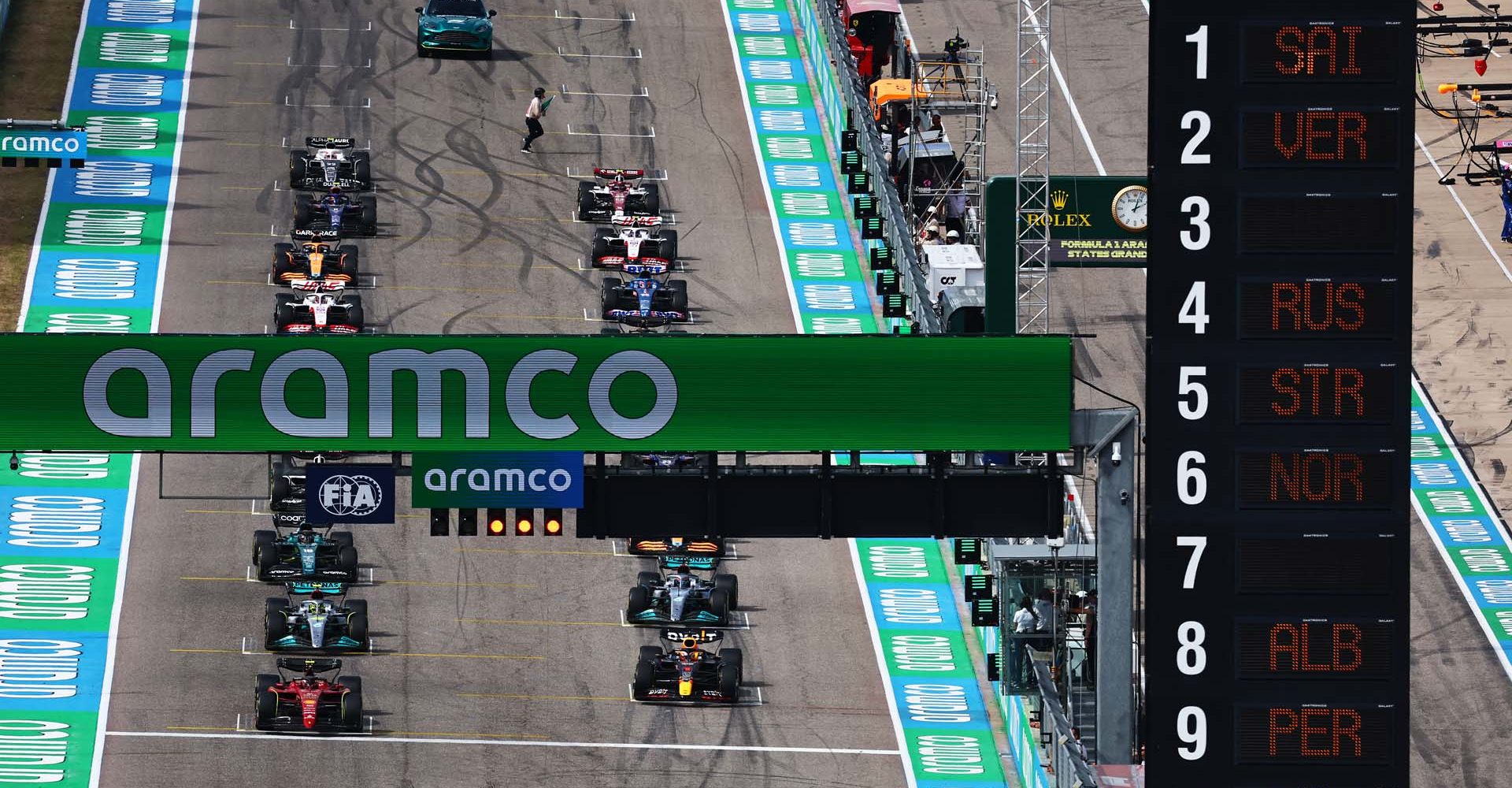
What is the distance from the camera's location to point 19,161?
2446 inches

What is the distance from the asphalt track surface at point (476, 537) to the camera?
144 ft

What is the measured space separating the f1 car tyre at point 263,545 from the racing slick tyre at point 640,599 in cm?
628

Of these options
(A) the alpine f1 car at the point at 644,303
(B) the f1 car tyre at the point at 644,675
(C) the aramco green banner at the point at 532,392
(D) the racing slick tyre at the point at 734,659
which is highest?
(A) the alpine f1 car at the point at 644,303

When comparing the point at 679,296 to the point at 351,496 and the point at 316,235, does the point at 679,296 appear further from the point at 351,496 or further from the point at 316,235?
the point at 351,496

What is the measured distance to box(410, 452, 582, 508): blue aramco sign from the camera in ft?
116

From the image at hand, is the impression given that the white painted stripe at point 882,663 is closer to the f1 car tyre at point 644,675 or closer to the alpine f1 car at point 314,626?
the f1 car tyre at point 644,675

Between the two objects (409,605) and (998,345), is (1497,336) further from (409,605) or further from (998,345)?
(998,345)

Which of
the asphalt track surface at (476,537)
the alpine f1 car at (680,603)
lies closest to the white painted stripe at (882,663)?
the asphalt track surface at (476,537)

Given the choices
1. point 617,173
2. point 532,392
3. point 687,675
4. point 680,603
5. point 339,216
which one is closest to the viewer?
point 532,392

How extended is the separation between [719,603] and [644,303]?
455 inches

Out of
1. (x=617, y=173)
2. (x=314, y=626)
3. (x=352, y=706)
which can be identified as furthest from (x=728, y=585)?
(x=617, y=173)

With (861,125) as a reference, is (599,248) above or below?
below

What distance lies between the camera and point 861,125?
205ft

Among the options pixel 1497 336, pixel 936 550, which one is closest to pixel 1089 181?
pixel 936 550
